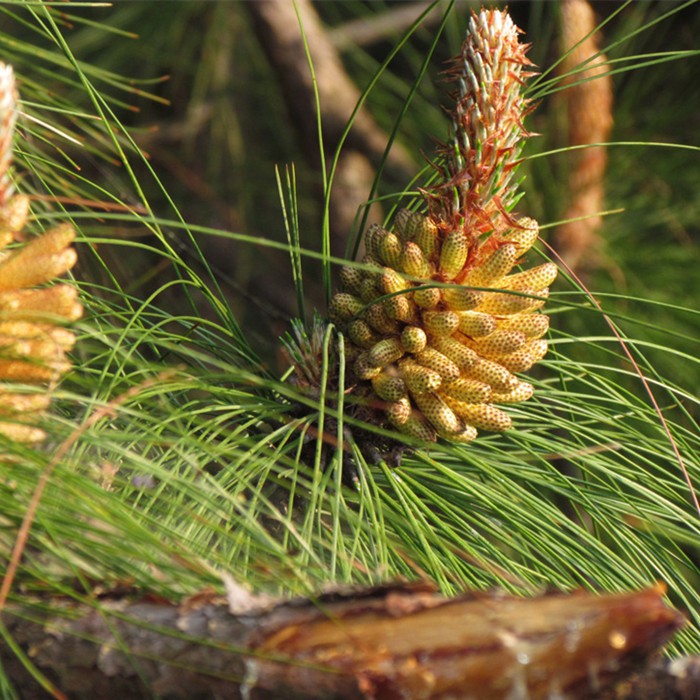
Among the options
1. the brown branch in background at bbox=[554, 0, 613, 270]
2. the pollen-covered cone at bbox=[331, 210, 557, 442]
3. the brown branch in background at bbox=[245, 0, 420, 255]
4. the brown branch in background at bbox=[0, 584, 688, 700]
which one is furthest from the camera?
the brown branch in background at bbox=[245, 0, 420, 255]

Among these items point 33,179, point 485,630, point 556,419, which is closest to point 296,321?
point 556,419

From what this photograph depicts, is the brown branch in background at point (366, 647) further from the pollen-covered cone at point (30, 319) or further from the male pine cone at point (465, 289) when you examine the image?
the male pine cone at point (465, 289)

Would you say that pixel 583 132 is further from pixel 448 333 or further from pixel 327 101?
pixel 448 333

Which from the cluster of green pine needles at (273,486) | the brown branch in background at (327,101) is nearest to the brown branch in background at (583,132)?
the brown branch in background at (327,101)

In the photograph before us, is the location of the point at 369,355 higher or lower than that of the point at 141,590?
higher

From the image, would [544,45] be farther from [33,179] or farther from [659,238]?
[33,179]

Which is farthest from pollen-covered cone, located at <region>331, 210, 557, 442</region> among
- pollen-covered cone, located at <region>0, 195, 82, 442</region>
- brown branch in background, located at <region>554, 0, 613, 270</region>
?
brown branch in background, located at <region>554, 0, 613, 270</region>

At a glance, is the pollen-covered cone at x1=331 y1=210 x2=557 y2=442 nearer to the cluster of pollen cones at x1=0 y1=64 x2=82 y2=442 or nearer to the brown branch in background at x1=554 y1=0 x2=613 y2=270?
the cluster of pollen cones at x1=0 y1=64 x2=82 y2=442
